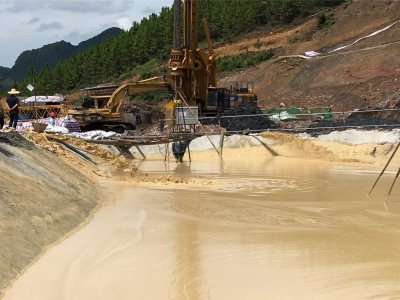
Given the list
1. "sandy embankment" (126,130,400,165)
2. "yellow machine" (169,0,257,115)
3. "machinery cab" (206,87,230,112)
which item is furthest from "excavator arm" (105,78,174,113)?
"sandy embankment" (126,130,400,165)

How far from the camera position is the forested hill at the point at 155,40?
235 ft

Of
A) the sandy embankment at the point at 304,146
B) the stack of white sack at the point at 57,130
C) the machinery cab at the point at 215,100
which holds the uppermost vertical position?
the machinery cab at the point at 215,100

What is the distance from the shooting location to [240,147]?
23609 mm

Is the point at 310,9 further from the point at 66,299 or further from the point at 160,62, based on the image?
the point at 66,299

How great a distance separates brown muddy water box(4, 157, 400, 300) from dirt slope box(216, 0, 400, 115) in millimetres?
14874

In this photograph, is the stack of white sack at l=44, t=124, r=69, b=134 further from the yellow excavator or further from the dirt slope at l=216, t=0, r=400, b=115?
the dirt slope at l=216, t=0, r=400, b=115

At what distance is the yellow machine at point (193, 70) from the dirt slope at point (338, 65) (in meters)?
8.33

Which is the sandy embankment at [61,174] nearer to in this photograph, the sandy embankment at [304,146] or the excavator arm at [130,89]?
the sandy embankment at [304,146]

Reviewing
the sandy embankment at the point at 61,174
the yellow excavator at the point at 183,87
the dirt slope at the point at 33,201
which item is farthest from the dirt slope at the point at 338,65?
the dirt slope at the point at 33,201

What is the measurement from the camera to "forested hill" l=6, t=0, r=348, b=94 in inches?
2820

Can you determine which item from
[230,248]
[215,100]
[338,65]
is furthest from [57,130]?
[338,65]

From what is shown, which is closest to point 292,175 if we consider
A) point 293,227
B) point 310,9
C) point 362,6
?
point 293,227

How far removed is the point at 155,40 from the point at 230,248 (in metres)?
71.1

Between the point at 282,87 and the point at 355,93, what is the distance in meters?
12.6
